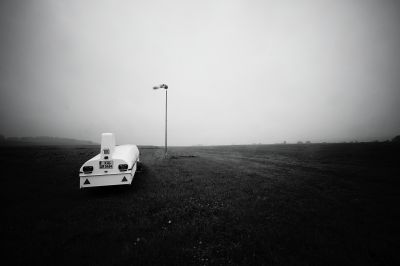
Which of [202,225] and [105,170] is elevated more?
[105,170]

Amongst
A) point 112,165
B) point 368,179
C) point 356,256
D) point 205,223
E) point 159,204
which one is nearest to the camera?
point 356,256

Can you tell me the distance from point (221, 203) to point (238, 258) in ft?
13.3

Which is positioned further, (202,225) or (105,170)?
(105,170)

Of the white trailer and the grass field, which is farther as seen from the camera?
the white trailer

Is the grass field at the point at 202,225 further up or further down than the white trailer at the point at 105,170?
further down

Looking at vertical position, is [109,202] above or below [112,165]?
below

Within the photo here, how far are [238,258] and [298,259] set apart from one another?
1.62 meters

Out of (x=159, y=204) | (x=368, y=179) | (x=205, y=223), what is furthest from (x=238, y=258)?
(x=368, y=179)

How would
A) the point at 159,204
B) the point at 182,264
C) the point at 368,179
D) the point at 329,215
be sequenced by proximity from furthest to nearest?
1. the point at 368,179
2. the point at 159,204
3. the point at 329,215
4. the point at 182,264

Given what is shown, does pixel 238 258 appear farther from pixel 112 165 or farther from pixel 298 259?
pixel 112 165

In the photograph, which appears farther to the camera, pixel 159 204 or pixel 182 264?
pixel 159 204

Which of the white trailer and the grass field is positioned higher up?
the white trailer

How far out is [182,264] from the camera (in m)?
4.43

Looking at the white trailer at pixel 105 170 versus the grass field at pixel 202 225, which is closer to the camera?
the grass field at pixel 202 225
